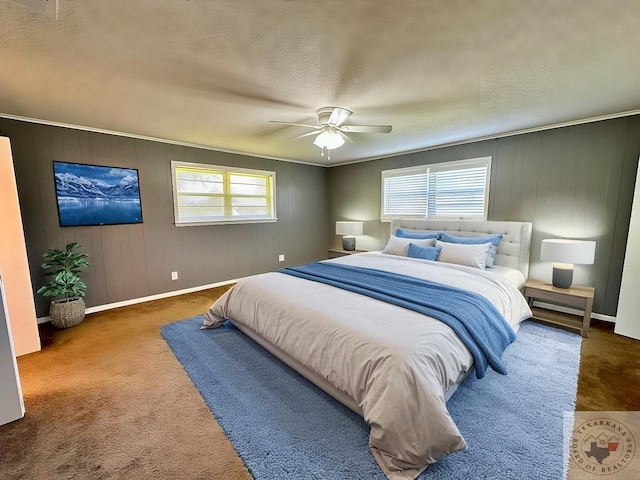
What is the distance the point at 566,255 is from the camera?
2.89 m

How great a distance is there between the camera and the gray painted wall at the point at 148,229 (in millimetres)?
3154

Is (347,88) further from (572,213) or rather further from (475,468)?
(572,213)

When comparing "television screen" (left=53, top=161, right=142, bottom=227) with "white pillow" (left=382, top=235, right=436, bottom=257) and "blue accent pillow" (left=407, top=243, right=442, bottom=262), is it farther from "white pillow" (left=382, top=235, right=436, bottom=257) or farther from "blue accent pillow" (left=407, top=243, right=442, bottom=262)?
"blue accent pillow" (left=407, top=243, right=442, bottom=262)

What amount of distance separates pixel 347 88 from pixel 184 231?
11.1ft

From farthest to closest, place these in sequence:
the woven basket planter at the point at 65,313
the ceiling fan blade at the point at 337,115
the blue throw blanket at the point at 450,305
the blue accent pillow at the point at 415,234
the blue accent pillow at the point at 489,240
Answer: the blue accent pillow at the point at 415,234, the blue accent pillow at the point at 489,240, the woven basket planter at the point at 65,313, the ceiling fan blade at the point at 337,115, the blue throw blanket at the point at 450,305

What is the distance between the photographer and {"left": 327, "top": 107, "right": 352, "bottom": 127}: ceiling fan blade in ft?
8.58

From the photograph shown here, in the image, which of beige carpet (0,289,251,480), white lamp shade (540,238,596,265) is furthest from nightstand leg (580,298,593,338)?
beige carpet (0,289,251,480)

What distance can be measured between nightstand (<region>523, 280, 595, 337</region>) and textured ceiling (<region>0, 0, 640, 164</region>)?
189 centimetres

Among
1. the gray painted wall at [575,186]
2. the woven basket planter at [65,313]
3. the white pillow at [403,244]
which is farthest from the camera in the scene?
the white pillow at [403,244]

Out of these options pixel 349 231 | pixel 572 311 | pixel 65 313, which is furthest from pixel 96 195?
pixel 572 311

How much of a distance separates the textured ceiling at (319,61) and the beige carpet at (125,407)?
2.35m

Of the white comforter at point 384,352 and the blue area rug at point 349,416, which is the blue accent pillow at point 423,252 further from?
the blue area rug at point 349,416

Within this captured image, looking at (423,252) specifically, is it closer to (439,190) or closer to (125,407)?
(439,190)

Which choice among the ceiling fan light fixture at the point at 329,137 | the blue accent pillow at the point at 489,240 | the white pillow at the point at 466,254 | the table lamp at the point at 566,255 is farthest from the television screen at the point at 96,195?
the table lamp at the point at 566,255
